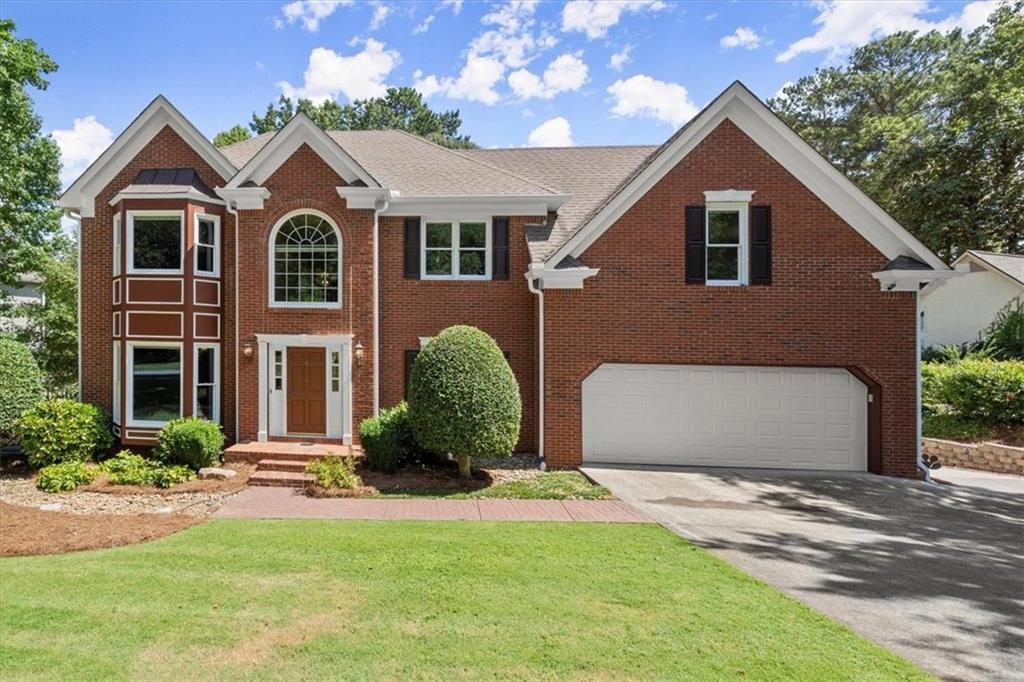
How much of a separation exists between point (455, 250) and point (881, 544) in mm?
10041

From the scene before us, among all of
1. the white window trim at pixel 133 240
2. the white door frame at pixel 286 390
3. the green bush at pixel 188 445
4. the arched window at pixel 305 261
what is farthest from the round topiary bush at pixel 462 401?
the white window trim at pixel 133 240

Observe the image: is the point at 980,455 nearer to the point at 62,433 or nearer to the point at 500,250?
the point at 500,250

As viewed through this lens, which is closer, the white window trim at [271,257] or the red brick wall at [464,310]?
the white window trim at [271,257]

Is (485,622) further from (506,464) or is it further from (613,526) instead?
(506,464)

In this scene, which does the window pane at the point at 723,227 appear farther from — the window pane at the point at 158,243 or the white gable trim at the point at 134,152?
the window pane at the point at 158,243

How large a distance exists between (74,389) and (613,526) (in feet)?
65.7

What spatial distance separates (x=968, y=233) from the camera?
85.2 feet

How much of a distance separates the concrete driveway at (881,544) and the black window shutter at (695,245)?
4.34 m

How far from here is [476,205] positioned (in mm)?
12219

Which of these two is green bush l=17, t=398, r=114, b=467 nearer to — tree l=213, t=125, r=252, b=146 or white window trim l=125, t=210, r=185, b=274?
white window trim l=125, t=210, r=185, b=274

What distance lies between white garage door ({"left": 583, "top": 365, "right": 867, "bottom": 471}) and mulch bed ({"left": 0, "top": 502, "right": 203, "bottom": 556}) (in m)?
7.99

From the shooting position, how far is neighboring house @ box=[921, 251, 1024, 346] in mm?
23170

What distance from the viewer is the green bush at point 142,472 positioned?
9789mm

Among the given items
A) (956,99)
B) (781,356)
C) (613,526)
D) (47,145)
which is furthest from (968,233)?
(47,145)
